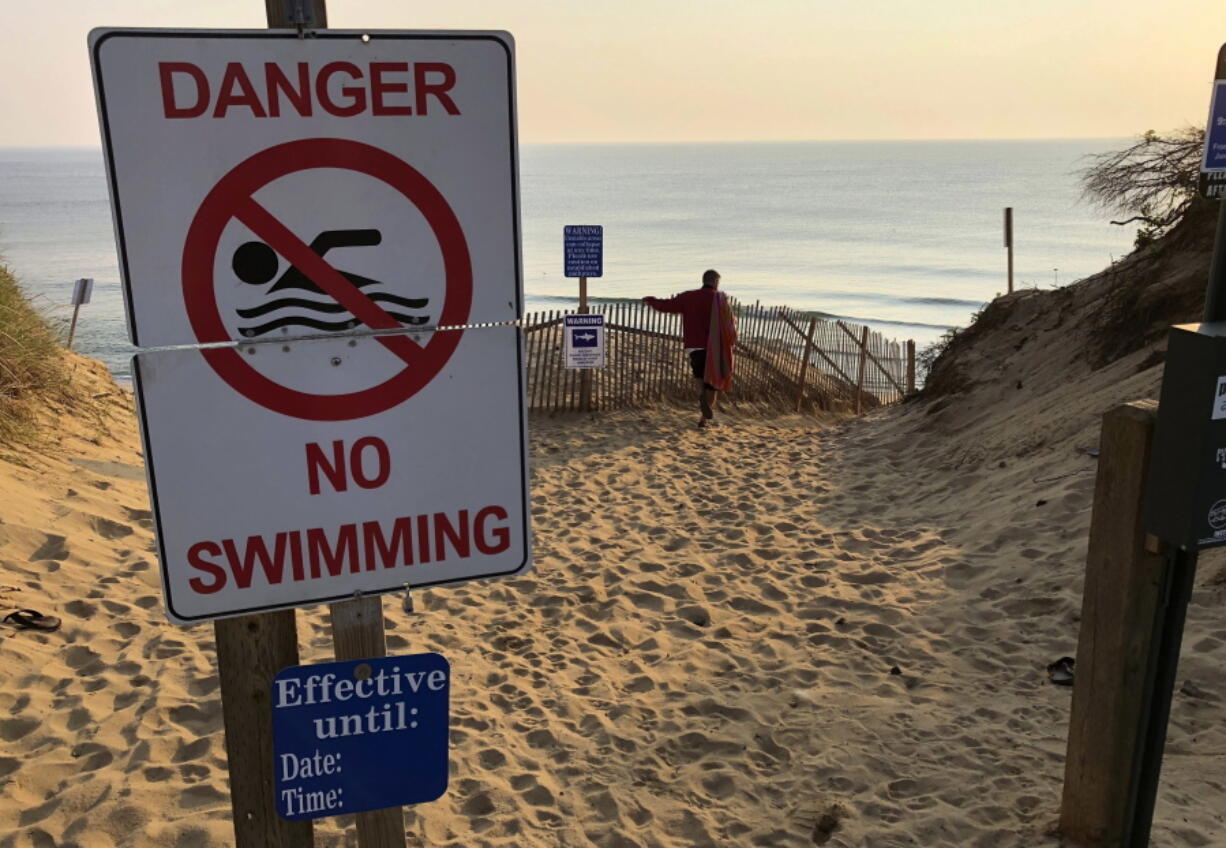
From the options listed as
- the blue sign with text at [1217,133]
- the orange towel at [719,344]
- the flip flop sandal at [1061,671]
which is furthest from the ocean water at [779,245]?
the blue sign with text at [1217,133]

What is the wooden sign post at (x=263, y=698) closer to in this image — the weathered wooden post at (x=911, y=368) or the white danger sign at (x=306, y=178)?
the white danger sign at (x=306, y=178)

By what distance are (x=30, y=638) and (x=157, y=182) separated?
14.1 feet

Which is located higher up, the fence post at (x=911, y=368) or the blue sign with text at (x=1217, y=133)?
the blue sign with text at (x=1217, y=133)

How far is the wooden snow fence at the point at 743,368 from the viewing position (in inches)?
483

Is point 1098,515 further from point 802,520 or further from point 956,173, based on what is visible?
point 956,173

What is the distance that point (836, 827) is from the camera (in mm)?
3662

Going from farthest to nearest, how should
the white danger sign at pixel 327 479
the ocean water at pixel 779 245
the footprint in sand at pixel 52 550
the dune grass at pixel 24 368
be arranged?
the ocean water at pixel 779 245 < the dune grass at pixel 24 368 < the footprint in sand at pixel 52 550 < the white danger sign at pixel 327 479

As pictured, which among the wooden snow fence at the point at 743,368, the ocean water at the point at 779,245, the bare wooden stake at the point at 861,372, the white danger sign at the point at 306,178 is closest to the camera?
the white danger sign at the point at 306,178

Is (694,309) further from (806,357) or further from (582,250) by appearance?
(806,357)

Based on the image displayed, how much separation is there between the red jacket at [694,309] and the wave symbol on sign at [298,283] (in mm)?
9413

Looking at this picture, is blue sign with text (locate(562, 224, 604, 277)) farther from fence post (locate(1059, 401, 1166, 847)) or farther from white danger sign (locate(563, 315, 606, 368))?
fence post (locate(1059, 401, 1166, 847))

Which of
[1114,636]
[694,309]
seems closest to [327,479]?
[1114,636]

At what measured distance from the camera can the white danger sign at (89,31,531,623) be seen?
59.2 inches

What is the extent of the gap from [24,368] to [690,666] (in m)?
6.28
